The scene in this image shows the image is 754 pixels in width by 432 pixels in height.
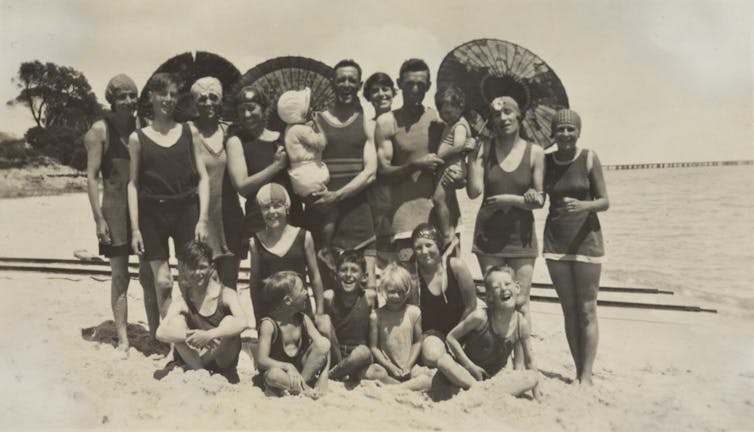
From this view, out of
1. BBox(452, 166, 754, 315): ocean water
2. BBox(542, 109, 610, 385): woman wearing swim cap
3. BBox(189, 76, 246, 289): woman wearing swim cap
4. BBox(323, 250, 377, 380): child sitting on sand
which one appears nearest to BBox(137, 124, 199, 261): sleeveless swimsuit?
BBox(189, 76, 246, 289): woman wearing swim cap

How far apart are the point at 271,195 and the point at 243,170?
40cm

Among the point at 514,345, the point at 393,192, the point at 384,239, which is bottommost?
the point at 514,345

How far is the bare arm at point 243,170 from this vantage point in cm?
492

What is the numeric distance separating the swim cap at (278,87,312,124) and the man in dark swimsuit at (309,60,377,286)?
0.63ft

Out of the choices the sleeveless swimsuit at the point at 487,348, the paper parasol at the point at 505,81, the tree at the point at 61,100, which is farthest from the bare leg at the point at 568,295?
the tree at the point at 61,100

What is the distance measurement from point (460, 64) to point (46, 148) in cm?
2315

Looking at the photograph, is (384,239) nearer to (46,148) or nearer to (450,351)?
(450,351)

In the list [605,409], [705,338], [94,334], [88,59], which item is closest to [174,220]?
[94,334]

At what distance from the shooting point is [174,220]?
5.04 meters

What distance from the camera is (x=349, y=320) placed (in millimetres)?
4820

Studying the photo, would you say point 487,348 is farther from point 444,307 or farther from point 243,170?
point 243,170

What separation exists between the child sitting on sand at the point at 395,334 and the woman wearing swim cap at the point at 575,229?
1.11m

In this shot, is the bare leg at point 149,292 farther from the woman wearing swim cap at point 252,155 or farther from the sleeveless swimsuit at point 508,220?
the sleeveless swimsuit at point 508,220

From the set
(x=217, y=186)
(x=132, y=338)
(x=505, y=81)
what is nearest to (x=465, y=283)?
(x=505, y=81)
